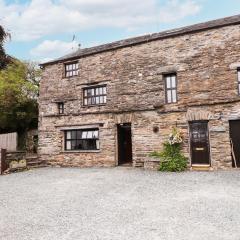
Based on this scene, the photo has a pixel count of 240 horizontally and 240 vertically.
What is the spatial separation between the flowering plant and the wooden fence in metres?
11.6

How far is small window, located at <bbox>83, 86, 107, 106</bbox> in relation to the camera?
18.2 metres

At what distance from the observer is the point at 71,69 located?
19641mm

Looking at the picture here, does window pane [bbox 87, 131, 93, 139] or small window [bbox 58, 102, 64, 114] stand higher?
small window [bbox 58, 102, 64, 114]

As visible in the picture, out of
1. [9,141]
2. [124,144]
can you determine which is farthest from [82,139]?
[9,141]

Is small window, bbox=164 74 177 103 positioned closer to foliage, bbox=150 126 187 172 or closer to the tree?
foliage, bbox=150 126 187 172

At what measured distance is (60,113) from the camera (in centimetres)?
1978

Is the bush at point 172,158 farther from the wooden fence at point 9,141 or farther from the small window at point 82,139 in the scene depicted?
the wooden fence at point 9,141

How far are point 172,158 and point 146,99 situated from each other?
12.5ft

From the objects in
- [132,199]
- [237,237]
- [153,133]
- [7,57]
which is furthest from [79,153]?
[7,57]

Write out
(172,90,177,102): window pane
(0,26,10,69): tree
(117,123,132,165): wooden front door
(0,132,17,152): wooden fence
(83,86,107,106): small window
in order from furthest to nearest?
(0,26,10,69): tree → (0,132,17,152): wooden fence → (83,86,107,106): small window → (117,123,132,165): wooden front door → (172,90,177,102): window pane

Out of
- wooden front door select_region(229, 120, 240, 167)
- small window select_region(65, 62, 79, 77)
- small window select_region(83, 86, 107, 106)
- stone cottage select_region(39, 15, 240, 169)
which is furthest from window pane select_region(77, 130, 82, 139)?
wooden front door select_region(229, 120, 240, 167)

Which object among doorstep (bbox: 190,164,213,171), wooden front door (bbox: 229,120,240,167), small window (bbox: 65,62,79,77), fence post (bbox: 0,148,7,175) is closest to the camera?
wooden front door (bbox: 229,120,240,167)

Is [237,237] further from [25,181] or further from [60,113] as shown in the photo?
[60,113]

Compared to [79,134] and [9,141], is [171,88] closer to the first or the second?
[79,134]
